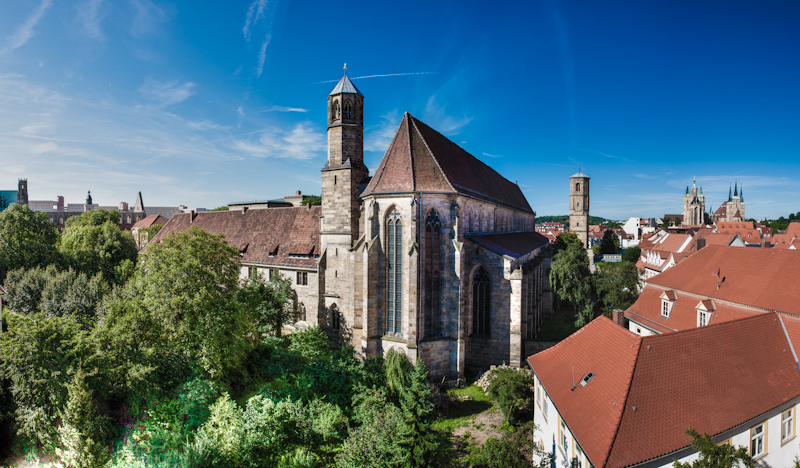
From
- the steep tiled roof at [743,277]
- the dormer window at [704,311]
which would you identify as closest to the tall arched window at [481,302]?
the dormer window at [704,311]

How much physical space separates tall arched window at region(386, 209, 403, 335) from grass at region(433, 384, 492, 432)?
17.3 feet

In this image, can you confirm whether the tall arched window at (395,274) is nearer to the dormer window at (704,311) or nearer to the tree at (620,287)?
the dormer window at (704,311)

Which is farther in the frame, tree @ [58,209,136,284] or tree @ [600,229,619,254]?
tree @ [600,229,619,254]

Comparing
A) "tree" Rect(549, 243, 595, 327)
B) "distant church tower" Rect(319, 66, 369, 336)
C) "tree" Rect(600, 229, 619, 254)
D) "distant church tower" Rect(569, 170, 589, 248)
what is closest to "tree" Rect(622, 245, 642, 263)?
"distant church tower" Rect(569, 170, 589, 248)

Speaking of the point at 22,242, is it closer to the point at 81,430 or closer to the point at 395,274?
the point at 81,430

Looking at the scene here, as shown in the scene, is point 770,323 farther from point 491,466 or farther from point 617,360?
point 491,466

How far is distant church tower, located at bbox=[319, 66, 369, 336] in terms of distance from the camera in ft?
90.5

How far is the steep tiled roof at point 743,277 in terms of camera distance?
2012cm

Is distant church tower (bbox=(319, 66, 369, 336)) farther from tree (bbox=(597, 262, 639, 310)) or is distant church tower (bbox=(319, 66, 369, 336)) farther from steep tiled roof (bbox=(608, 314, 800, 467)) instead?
tree (bbox=(597, 262, 639, 310))

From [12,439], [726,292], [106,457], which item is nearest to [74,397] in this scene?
[106,457]

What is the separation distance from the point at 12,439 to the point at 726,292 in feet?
116

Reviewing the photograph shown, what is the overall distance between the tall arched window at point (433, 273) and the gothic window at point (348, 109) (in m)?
9.70

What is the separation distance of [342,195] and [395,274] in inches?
298

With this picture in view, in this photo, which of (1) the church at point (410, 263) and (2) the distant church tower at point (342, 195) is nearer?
(1) the church at point (410, 263)
